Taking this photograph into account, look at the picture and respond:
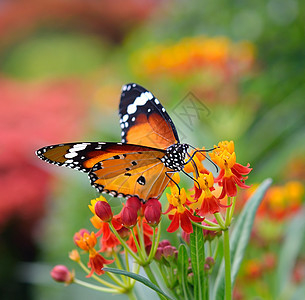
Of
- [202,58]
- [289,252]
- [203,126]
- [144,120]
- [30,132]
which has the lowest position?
[289,252]

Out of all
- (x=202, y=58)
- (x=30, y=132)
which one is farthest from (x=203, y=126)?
(x=30, y=132)

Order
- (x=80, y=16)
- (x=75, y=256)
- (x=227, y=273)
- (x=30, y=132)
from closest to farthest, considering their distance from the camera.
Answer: (x=227, y=273)
(x=75, y=256)
(x=30, y=132)
(x=80, y=16)

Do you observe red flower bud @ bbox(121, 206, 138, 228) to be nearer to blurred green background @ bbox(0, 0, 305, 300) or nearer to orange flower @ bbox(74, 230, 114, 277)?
orange flower @ bbox(74, 230, 114, 277)

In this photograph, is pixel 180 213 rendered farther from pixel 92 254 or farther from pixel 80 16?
pixel 80 16

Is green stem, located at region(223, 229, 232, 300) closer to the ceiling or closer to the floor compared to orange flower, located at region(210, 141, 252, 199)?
closer to the floor

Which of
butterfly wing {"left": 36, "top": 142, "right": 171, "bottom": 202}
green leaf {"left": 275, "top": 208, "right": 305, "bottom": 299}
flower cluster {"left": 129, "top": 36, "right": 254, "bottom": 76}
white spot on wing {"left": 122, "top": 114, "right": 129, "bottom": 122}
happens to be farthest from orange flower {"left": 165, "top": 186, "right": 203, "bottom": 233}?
flower cluster {"left": 129, "top": 36, "right": 254, "bottom": 76}

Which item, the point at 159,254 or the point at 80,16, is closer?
the point at 159,254

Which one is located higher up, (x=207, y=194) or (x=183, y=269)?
(x=207, y=194)

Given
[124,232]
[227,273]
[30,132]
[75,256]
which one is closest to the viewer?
[227,273]
